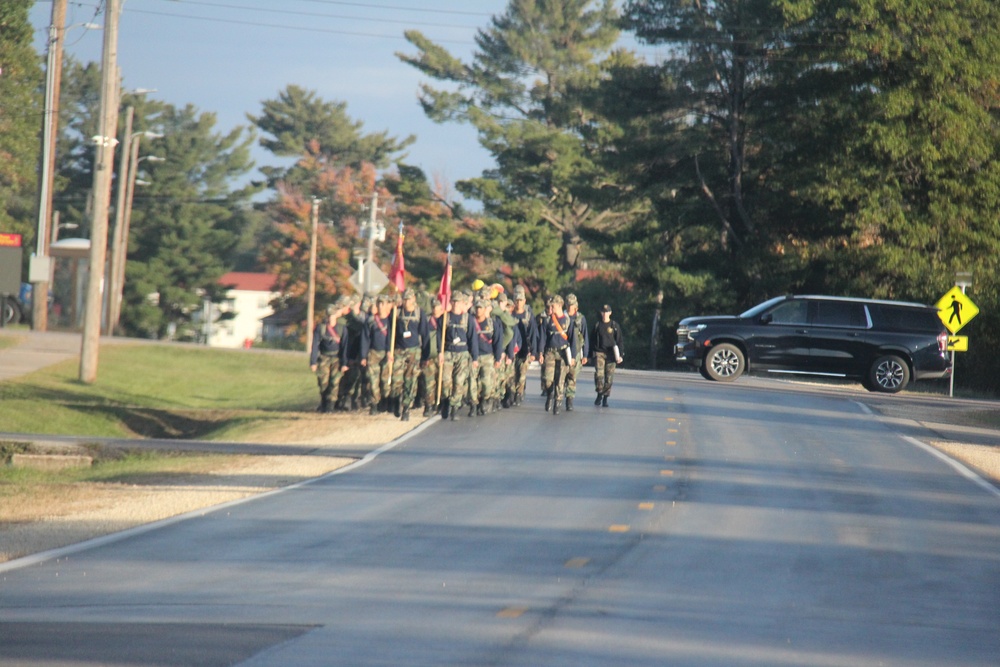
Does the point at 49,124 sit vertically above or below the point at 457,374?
above

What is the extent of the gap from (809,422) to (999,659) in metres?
14.8

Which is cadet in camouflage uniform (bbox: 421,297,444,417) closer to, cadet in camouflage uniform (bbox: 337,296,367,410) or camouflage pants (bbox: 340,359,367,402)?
cadet in camouflage uniform (bbox: 337,296,367,410)

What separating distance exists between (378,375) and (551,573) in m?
12.1

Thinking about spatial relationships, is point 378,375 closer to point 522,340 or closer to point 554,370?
point 522,340

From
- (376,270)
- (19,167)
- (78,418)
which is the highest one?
(19,167)

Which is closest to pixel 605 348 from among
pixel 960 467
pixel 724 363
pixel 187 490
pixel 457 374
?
pixel 457 374

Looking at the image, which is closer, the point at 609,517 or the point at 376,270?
the point at 609,517

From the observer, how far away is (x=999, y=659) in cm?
759

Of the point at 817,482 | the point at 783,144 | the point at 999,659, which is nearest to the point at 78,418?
the point at 817,482

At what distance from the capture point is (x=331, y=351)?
72.9ft

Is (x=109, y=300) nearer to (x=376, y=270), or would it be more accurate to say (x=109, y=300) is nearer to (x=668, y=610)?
(x=376, y=270)

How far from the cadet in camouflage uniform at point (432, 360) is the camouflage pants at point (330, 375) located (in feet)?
5.12

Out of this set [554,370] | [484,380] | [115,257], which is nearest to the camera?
[484,380]

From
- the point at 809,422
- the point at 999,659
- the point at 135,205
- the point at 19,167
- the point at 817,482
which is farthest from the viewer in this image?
the point at 135,205
